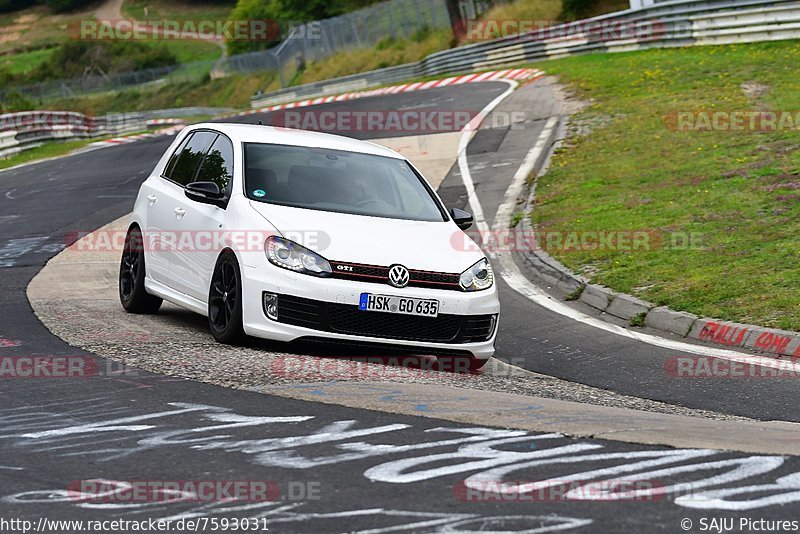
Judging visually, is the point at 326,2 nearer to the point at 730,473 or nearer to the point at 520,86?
the point at 520,86

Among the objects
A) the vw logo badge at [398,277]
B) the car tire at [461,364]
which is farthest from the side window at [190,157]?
the car tire at [461,364]

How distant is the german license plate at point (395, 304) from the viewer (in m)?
8.55

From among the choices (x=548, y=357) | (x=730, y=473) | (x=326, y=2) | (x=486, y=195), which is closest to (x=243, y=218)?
(x=548, y=357)

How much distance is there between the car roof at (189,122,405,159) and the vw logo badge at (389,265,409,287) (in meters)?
1.96

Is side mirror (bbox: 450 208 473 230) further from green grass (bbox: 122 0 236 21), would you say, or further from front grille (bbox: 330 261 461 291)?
green grass (bbox: 122 0 236 21)

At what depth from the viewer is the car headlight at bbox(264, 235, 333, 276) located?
8.60m

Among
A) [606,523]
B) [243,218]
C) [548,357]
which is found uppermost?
[243,218]

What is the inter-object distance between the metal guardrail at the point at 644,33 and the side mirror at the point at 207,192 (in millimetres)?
24565

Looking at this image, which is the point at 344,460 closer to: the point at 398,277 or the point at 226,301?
the point at 398,277

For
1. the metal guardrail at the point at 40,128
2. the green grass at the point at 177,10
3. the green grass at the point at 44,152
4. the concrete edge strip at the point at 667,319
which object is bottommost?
the concrete edge strip at the point at 667,319

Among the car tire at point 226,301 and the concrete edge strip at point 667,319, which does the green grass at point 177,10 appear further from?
the car tire at point 226,301

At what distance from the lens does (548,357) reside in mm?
9992

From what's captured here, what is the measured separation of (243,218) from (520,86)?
24.8m

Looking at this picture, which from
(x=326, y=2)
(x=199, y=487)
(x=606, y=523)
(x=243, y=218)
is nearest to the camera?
(x=606, y=523)
